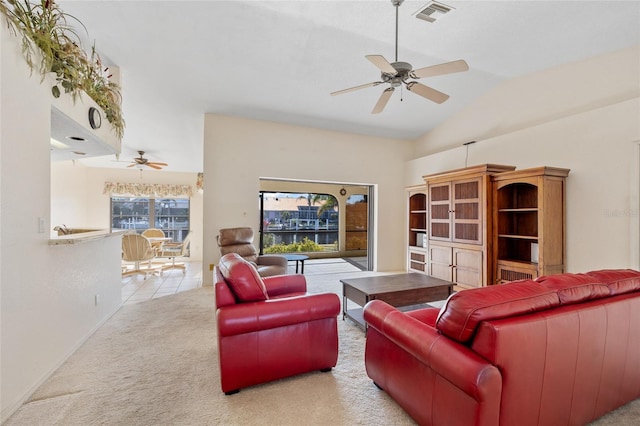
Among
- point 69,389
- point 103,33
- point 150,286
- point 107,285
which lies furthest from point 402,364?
point 150,286

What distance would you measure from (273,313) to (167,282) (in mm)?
4116

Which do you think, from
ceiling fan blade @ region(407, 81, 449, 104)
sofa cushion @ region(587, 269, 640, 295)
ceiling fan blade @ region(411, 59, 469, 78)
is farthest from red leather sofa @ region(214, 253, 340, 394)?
ceiling fan blade @ region(407, 81, 449, 104)

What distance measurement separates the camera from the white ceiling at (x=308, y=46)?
2908 millimetres

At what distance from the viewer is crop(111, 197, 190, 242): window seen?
26.9 feet

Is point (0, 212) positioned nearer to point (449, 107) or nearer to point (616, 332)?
point (616, 332)

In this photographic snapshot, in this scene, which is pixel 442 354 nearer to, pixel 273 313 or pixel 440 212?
pixel 273 313

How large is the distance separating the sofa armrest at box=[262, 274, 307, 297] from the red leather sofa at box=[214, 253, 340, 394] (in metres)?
0.67

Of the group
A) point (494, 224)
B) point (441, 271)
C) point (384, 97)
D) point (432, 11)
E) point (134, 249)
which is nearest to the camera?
point (432, 11)

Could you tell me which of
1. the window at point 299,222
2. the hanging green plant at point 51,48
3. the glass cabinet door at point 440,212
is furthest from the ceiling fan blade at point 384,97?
the window at point 299,222

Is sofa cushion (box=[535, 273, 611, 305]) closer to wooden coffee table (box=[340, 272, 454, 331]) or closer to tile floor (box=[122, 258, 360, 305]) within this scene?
wooden coffee table (box=[340, 272, 454, 331])

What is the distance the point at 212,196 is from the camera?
193 inches

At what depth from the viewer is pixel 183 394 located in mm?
1910

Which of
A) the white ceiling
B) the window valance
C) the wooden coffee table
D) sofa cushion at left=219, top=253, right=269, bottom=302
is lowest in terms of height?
the wooden coffee table

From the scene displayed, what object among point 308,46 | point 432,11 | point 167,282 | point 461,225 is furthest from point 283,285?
point 167,282
